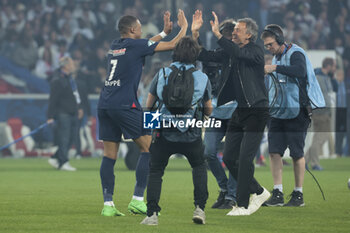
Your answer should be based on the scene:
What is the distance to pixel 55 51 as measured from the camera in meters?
25.0

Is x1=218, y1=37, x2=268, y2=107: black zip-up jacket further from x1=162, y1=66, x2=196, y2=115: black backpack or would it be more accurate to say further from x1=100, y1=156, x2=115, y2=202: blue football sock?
x1=100, y1=156, x2=115, y2=202: blue football sock

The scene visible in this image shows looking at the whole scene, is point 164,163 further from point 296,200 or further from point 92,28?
point 92,28

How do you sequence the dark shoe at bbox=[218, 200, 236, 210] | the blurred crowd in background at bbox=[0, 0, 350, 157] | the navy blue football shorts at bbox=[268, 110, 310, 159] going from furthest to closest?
1. the blurred crowd in background at bbox=[0, 0, 350, 157]
2. the navy blue football shorts at bbox=[268, 110, 310, 159]
3. the dark shoe at bbox=[218, 200, 236, 210]

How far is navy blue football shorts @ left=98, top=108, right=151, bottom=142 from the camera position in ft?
30.5

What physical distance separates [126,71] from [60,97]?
902 centimetres

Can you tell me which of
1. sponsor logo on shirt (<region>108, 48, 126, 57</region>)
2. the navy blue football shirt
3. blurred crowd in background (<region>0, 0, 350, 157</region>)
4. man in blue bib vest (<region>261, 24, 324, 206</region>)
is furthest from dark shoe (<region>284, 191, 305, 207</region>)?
blurred crowd in background (<region>0, 0, 350, 157</region>)

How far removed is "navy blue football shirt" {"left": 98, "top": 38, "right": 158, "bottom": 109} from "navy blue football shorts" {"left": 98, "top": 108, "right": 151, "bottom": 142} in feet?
0.22

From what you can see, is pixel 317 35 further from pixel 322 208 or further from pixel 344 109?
pixel 322 208

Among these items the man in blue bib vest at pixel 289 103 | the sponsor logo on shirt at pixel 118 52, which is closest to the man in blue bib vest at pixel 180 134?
the sponsor logo on shirt at pixel 118 52

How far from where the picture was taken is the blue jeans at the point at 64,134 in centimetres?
1784

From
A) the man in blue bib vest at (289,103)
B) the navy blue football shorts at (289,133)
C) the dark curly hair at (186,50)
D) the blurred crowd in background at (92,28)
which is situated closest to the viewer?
the dark curly hair at (186,50)

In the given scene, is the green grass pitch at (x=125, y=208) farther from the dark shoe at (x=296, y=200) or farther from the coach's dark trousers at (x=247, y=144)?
the coach's dark trousers at (x=247, y=144)

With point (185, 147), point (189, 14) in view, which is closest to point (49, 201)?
point (185, 147)

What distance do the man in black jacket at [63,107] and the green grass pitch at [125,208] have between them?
3.78ft
